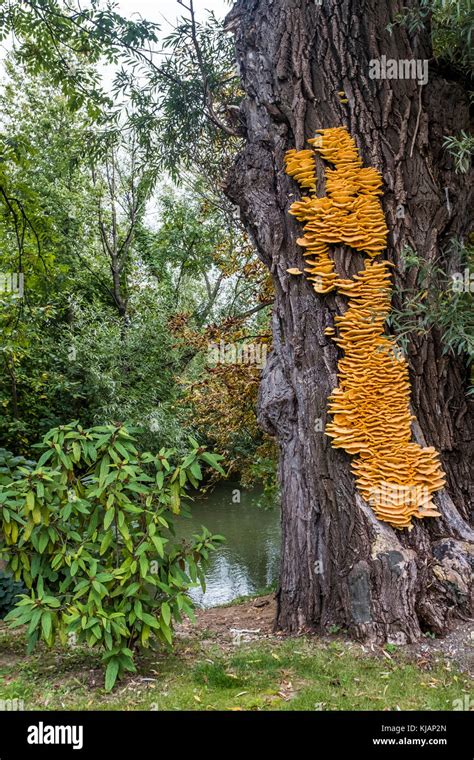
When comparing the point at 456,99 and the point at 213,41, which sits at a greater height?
the point at 213,41

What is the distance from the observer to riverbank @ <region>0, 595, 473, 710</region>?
9.50ft

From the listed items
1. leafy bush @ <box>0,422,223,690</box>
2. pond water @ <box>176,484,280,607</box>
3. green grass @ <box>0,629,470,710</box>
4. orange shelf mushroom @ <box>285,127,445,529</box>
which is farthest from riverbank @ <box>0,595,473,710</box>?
pond water @ <box>176,484,280,607</box>

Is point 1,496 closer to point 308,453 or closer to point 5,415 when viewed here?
point 308,453

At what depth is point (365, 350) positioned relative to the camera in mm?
3697

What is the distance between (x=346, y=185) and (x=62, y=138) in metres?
9.47

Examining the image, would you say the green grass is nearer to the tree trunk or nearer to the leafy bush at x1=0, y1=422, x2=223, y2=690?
the leafy bush at x1=0, y1=422, x2=223, y2=690

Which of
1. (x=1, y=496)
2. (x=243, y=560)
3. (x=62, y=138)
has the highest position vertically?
(x=62, y=138)

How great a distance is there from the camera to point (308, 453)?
3.82m

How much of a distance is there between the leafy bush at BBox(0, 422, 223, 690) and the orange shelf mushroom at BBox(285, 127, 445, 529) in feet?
3.14

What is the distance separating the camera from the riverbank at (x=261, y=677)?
2.90 m

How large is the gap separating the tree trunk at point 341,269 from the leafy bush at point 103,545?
810mm

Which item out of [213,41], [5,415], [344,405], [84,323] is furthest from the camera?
[84,323]

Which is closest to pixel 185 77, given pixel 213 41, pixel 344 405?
pixel 213 41

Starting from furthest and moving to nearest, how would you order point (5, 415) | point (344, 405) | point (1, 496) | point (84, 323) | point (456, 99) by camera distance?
point (84, 323), point (5, 415), point (456, 99), point (344, 405), point (1, 496)
